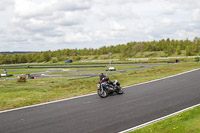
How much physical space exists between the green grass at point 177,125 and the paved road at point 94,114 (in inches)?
34.3

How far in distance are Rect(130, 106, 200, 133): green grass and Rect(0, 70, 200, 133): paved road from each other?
2.86 ft

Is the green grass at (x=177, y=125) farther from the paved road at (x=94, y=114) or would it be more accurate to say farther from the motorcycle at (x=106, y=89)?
the motorcycle at (x=106, y=89)

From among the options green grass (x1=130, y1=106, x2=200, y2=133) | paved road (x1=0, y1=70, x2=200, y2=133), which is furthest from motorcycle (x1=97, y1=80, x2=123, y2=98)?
green grass (x1=130, y1=106, x2=200, y2=133)

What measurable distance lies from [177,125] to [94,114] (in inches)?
156

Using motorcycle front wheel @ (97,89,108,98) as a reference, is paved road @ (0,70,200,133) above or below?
below

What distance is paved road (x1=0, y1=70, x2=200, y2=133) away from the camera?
28.4 feet

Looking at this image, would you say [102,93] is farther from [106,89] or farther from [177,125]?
[177,125]

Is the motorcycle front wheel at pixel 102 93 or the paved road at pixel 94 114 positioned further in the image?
the motorcycle front wheel at pixel 102 93

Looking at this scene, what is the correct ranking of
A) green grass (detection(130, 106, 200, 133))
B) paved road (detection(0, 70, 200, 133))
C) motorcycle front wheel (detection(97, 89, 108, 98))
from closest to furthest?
green grass (detection(130, 106, 200, 133))
paved road (detection(0, 70, 200, 133))
motorcycle front wheel (detection(97, 89, 108, 98))

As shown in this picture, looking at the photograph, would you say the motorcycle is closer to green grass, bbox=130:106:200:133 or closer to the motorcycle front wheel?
the motorcycle front wheel

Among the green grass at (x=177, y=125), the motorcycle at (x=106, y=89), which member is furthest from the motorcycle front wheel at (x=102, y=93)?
the green grass at (x=177, y=125)

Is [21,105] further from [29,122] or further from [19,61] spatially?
[19,61]

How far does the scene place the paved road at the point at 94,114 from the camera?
28.4 ft

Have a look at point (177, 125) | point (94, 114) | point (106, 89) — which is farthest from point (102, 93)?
point (177, 125)
